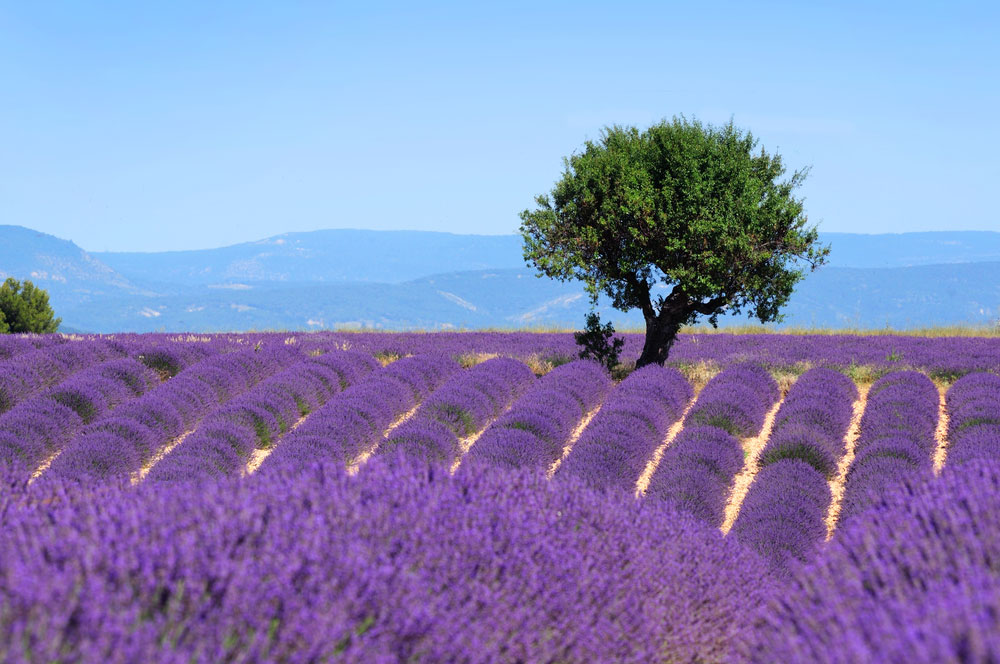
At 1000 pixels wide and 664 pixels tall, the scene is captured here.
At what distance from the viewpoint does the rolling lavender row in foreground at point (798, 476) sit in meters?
6.55

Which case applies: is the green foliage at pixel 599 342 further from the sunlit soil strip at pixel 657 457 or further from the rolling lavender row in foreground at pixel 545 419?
the sunlit soil strip at pixel 657 457

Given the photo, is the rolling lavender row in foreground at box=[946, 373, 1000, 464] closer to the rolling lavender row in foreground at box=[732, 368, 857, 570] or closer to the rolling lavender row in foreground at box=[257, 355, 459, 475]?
the rolling lavender row in foreground at box=[732, 368, 857, 570]

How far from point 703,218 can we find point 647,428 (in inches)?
153

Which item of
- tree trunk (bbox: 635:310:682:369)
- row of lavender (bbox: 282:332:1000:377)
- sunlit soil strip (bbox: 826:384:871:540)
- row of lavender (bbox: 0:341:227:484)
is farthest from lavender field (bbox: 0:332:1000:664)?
row of lavender (bbox: 282:332:1000:377)

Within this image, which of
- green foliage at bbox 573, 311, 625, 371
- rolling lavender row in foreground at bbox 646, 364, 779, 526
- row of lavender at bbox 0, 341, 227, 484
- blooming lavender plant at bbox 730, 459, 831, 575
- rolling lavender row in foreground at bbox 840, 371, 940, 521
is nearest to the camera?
blooming lavender plant at bbox 730, 459, 831, 575

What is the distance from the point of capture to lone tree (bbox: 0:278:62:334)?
24.0 metres

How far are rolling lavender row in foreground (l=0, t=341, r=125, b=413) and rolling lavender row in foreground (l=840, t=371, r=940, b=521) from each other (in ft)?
31.6

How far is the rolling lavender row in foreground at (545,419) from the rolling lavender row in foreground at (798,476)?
1911mm

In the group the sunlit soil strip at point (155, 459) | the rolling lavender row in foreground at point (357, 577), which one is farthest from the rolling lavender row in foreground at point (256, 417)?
the rolling lavender row in foreground at point (357, 577)

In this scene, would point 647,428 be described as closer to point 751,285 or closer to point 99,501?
point 751,285

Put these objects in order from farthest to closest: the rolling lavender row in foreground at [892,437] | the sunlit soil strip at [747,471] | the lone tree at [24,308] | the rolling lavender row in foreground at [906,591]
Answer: the lone tree at [24,308], the sunlit soil strip at [747,471], the rolling lavender row in foreground at [892,437], the rolling lavender row in foreground at [906,591]

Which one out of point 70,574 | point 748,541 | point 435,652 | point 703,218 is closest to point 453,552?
point 435,652

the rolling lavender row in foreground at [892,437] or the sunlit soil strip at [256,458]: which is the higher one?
the rolling lavender row in foreground at [892,437]

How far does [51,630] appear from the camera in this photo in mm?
2039
